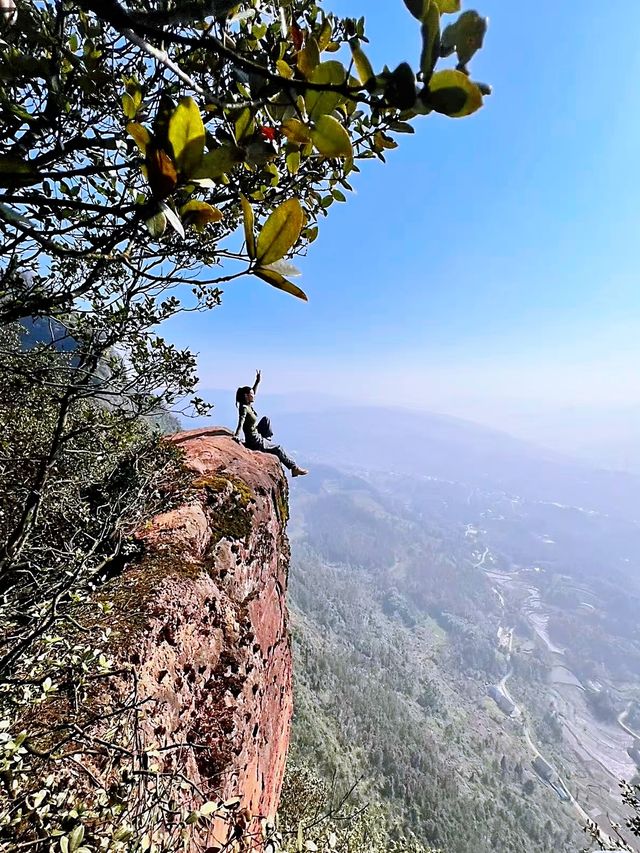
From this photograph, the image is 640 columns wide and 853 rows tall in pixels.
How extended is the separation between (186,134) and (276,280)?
0.30 metres

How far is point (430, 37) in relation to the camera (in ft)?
2.40

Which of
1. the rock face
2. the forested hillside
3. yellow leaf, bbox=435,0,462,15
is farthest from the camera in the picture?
the forested hillside

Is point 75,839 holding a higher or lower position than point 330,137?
lower

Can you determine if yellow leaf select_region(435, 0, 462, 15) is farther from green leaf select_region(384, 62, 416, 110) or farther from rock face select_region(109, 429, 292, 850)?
rock face select_region(109, 429, 292, 850)

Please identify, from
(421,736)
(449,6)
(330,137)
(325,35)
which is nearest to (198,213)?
(330,137)

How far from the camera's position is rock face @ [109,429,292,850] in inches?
164

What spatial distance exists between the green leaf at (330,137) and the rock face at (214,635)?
302cm

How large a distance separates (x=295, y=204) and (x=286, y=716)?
10139mm

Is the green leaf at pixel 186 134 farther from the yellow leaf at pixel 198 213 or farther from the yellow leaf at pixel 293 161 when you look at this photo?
the yellow leaf at pixel 293 161

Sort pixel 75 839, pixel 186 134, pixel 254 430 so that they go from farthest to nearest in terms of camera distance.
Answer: pixel 254 430 → pixel 75 839 → pixel 186 134

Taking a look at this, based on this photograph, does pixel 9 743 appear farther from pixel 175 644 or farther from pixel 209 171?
pixel 209 171

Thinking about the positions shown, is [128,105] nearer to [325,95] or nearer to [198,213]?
[198,213]

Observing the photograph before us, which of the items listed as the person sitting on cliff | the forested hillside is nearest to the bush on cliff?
the person sitting on cliff

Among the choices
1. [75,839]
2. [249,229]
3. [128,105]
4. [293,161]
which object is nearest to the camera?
[249,229]
